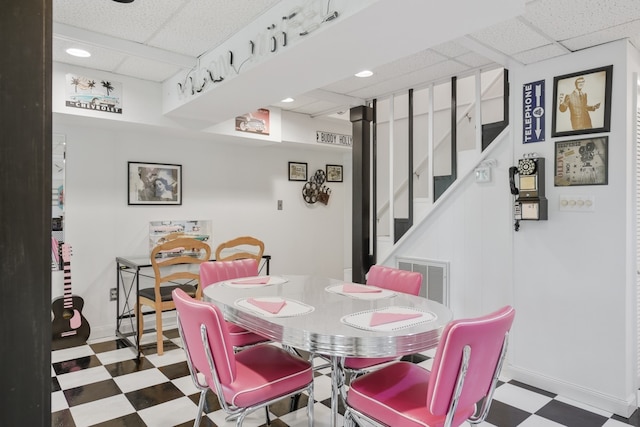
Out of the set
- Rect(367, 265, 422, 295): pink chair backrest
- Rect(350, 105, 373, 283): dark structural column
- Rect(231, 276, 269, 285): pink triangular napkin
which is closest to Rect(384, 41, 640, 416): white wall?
Rect(367, 265, 422, 295): pink chair backrest

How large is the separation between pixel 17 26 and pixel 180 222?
4.19m

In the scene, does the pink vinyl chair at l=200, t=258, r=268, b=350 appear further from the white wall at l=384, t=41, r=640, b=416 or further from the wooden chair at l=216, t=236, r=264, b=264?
the white wall at l=384, t=41, r=640, b=416

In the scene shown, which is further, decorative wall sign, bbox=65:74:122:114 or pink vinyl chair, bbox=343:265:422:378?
decorative wall sign, bbox=65:74:122:114

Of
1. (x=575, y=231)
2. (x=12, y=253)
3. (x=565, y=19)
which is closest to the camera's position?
(x=12, y=253)

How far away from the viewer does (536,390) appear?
2.99 metres

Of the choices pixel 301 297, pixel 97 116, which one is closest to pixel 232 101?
pixel 97 116

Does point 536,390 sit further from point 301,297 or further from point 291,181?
point 291,181

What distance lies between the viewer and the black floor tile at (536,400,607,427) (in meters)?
2.52

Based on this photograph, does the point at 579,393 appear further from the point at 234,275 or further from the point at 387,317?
the point at 234,275

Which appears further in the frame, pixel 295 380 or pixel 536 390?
pixel 536 390

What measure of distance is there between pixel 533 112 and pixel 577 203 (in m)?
0.76

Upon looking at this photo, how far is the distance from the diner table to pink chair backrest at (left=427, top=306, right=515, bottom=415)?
0.77ft

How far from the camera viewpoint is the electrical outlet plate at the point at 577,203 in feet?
9.08

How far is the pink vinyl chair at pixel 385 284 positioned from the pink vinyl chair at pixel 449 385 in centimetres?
38
